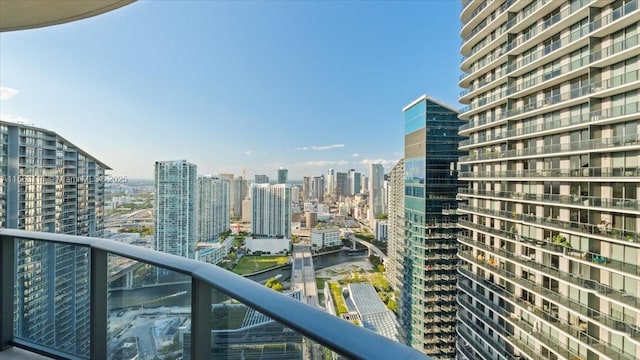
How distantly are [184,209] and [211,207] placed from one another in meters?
0.99

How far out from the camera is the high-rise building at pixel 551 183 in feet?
26.9

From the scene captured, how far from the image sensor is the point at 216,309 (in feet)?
2.65

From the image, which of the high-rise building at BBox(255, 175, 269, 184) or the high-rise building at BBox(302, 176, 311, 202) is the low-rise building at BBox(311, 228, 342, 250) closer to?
the high-rise building at BBox(302, 176, 311, 202)

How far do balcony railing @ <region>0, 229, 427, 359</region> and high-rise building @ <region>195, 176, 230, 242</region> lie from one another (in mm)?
4265

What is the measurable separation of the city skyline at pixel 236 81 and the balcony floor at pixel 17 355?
232 cm

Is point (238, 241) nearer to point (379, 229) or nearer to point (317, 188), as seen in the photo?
point (317, 188)

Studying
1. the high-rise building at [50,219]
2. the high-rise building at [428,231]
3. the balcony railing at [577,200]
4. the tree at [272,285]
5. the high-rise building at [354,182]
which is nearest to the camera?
the tree at [272,285]

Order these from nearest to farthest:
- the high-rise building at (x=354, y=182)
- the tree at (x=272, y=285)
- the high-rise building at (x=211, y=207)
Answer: the tree at (x=272, y=285) < the high-rise building at (x=211, y=207) < the high-rise building at (x=354, y=182)

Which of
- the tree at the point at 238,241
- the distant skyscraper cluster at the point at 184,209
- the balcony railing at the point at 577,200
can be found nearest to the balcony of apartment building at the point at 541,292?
the balcony railing at the point at 577,200

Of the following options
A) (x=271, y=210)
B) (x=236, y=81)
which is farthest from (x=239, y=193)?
(x=236, y=81)

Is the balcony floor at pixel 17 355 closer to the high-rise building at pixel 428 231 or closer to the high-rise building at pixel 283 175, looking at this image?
the high-rise building at pixel 283 175

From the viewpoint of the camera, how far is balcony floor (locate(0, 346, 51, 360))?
4.73 ft

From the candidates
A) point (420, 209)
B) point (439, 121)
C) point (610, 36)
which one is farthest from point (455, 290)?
point (610, 36)

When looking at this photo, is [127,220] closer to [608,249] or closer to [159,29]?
[159,29]
